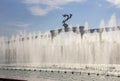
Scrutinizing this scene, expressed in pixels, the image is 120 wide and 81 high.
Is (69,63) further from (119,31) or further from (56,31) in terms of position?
(56,31)

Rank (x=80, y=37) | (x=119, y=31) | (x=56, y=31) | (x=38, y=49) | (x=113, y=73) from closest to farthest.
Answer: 1. (x=113, y=73)
2. (x=119, y=31)
3. (x=80, y=37)
4. (x=38, y=49)
5. (x=56, y=31)

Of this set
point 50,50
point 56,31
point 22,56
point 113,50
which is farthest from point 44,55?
point 113,50

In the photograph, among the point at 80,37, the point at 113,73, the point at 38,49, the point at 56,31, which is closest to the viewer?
the point at 113,73

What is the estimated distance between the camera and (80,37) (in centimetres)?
5881

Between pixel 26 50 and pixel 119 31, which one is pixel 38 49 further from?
pixel 119 31

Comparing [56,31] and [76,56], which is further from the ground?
[56,31]

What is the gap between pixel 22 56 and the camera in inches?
2554

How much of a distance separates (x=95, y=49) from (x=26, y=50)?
1630cm

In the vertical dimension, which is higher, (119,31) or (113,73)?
(119,31)

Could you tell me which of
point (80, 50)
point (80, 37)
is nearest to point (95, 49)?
point (80, 50)

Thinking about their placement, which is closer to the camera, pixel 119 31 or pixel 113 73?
pixel 113 73

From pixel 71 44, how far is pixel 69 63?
360 centimetres

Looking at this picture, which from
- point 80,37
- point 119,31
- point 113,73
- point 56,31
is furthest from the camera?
point 56,31

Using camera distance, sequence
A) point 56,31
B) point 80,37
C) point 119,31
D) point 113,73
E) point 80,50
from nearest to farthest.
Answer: point 113,73 → point 119,31 → point 80,50 → point 80,37 → point 56,31
